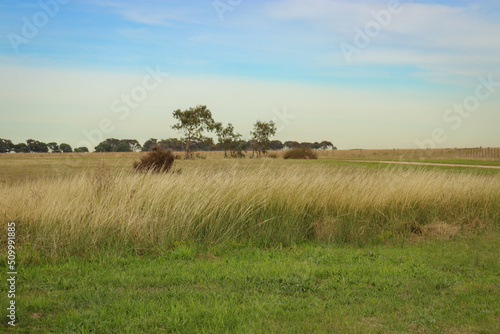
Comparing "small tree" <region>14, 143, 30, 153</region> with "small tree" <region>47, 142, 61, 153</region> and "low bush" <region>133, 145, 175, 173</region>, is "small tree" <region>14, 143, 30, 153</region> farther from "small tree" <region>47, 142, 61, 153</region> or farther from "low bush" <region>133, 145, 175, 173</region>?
"low bush" <region>133, 145, 175, 173</region>

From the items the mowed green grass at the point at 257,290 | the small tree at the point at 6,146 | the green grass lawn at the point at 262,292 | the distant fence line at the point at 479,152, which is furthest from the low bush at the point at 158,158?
the small tree at the point at 6,146

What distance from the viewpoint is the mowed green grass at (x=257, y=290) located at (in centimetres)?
425

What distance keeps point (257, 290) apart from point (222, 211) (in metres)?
3.21

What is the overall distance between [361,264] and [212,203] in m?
3.34

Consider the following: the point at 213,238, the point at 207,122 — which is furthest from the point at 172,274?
the point at 207,122

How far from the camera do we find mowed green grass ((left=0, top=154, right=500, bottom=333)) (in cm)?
425

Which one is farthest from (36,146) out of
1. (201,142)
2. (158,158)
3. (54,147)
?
(158,158)

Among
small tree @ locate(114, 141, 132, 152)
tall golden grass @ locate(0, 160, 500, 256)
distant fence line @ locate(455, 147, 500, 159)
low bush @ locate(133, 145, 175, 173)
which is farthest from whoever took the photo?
small tree @ locate(114, 141, 132, 152)

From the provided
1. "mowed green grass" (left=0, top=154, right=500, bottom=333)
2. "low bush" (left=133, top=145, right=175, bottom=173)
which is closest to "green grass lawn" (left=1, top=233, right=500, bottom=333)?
"mowed green grass" (left=0, top=154, right=500, bottom=333)

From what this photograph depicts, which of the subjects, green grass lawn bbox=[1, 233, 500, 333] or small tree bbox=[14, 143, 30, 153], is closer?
green grass lawn bbox=[1, 233, 500, 333]

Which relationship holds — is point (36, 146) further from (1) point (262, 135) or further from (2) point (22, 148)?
(1) point (262, 135)

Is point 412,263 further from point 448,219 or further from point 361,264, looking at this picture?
point 448,219

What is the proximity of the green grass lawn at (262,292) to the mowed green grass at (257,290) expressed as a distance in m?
0.01

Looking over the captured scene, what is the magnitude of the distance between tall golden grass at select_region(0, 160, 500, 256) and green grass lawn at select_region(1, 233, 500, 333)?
59cm
